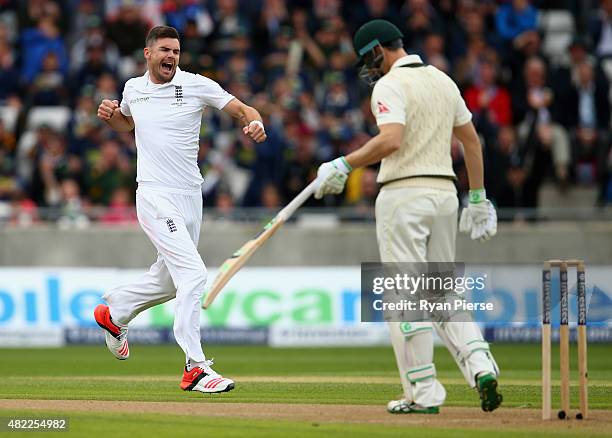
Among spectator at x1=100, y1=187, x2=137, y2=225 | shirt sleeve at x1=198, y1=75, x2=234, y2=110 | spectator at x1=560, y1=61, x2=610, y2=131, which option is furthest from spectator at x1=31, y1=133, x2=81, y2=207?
shirt sleeve at x1=198, y1=75, x2=234, y2=110

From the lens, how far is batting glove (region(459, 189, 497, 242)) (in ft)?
30.6

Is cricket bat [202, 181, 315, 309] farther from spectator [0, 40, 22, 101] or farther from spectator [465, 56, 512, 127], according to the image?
spectator [0, 40, 22, 101]

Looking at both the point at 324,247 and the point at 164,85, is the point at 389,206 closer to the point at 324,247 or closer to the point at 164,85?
the point at 164,85

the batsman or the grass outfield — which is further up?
the batsman

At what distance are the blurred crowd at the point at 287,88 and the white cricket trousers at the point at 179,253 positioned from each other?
29.2 feet

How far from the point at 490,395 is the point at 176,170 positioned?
3198mm

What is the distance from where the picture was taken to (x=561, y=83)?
20109 millimetres

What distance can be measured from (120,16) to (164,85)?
39.0 feet

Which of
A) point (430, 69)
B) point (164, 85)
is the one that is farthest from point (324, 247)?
point (430, 69)

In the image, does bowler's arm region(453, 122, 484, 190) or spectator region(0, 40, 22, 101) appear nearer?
bowler's arm region(453, 122, 484, 190)

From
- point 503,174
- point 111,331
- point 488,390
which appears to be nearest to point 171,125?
point 111,331

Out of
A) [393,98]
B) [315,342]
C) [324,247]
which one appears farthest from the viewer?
[324,247]

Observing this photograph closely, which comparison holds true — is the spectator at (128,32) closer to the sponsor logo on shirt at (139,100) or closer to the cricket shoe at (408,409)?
the sponsor logo on shirt at (139,100)

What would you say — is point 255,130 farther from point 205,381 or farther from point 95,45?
point 95,45
